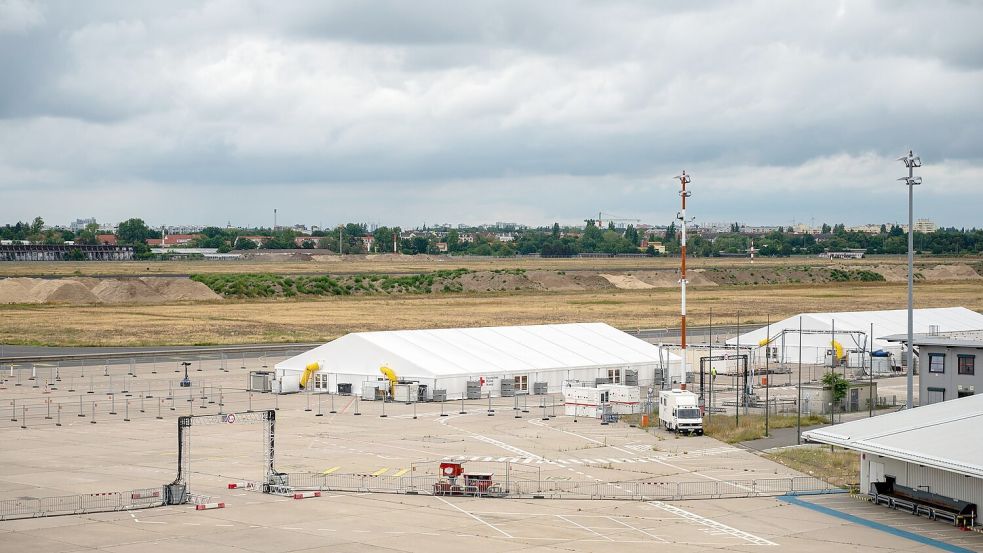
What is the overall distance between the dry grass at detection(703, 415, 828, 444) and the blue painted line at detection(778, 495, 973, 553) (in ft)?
57.0

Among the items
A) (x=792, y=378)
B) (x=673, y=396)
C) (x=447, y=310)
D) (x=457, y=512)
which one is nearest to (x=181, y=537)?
(x=457, y=512)

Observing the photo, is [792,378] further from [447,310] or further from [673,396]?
[447,310]

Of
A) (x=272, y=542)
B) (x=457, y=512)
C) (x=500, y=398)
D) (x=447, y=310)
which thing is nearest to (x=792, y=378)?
(x=500, y=398)

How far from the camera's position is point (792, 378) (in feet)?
349

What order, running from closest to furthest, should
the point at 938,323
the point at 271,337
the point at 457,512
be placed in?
1. the point at 457,512
2. the point at 938,323
3. the point at 271,337

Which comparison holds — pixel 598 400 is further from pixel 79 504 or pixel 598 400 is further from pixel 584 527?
pixel 79 504

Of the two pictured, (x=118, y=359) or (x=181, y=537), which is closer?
(x=181, y=537)

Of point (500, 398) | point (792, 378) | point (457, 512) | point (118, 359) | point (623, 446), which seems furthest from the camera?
point (118, 359)

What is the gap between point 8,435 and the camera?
7225 cm

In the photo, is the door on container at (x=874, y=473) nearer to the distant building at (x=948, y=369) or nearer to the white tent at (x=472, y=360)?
the distant building at (x=948, y=369)

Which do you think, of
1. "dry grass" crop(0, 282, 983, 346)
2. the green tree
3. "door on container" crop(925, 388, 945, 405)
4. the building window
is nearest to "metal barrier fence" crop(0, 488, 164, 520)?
the green tree

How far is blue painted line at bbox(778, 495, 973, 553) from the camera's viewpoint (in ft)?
148

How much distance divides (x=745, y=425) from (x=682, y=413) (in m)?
5.50

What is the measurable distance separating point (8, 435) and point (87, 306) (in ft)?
427
